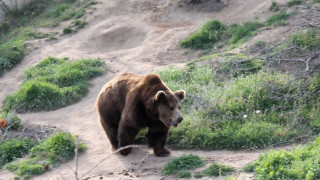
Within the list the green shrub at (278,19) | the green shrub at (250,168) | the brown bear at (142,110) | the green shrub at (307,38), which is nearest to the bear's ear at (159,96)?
the brown bear at (142,110)

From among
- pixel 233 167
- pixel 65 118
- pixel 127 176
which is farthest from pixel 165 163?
pixel 65 118

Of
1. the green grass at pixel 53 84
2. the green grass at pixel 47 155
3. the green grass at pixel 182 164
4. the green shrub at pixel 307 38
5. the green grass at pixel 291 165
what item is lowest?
the green grass at pixel 53 84

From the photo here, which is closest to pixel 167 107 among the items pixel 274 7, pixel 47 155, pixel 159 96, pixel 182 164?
pixel 159 96

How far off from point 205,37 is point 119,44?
2.65m

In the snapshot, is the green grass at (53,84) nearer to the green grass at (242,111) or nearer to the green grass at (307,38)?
the green grass at (242,111)

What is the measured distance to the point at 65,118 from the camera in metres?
10.6

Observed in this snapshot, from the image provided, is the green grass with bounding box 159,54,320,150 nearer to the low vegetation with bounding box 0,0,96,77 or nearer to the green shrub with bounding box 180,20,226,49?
the green shrub with bounding box 180,20,226,49

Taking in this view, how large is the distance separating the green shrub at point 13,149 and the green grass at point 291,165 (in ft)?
13.9

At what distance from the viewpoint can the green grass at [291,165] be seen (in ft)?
19.5

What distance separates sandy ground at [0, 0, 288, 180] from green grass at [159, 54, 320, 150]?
1.08 meters

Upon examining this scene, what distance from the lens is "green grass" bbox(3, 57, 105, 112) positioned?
1123cm

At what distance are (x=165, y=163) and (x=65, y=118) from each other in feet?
12.0

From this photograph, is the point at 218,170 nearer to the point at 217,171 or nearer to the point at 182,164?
the point at 217,171

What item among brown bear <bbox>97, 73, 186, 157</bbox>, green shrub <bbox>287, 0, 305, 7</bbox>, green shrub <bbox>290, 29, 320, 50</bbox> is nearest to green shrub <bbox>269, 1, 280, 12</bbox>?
green shrub <bbox>287, 0, 305, 7</bbox>
